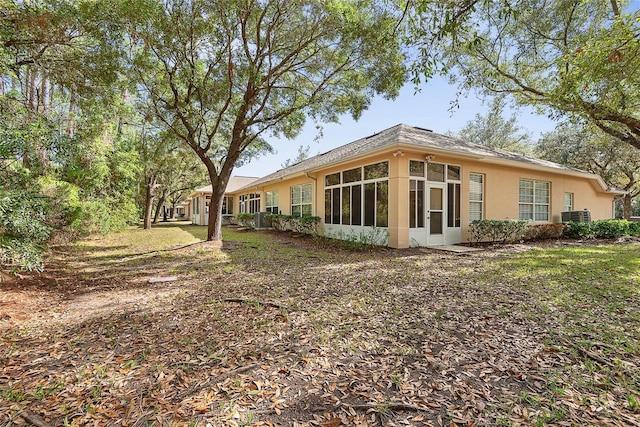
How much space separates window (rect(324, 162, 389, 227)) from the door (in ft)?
5.03

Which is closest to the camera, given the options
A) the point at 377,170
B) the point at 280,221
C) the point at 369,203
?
the point at 377,170

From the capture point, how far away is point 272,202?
67.7ft

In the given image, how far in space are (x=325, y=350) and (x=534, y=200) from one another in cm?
1393

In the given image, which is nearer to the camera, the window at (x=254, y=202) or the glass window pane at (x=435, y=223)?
the glass window pane at (x=435, y=223)

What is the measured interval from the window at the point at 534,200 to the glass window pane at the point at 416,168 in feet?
19.1

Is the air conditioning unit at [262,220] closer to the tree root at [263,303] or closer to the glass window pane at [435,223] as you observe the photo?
the glass window pane at [435,223]

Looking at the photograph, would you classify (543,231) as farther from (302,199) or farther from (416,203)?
(302,199)

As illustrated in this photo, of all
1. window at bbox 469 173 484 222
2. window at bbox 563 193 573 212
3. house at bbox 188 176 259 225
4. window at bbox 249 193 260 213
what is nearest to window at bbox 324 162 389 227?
window at bbox 469 173 484 222

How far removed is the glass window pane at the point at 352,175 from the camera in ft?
37.9

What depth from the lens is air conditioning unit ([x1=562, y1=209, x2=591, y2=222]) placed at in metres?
13.4

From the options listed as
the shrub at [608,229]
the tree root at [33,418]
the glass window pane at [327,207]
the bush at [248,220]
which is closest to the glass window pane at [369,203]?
the glass window pane at [327,207]

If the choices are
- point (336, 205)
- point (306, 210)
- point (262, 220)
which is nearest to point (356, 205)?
point (336, 205)

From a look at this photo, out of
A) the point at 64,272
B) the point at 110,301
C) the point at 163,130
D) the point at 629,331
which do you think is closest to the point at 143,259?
the point at 64,272

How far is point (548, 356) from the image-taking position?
116 inches
